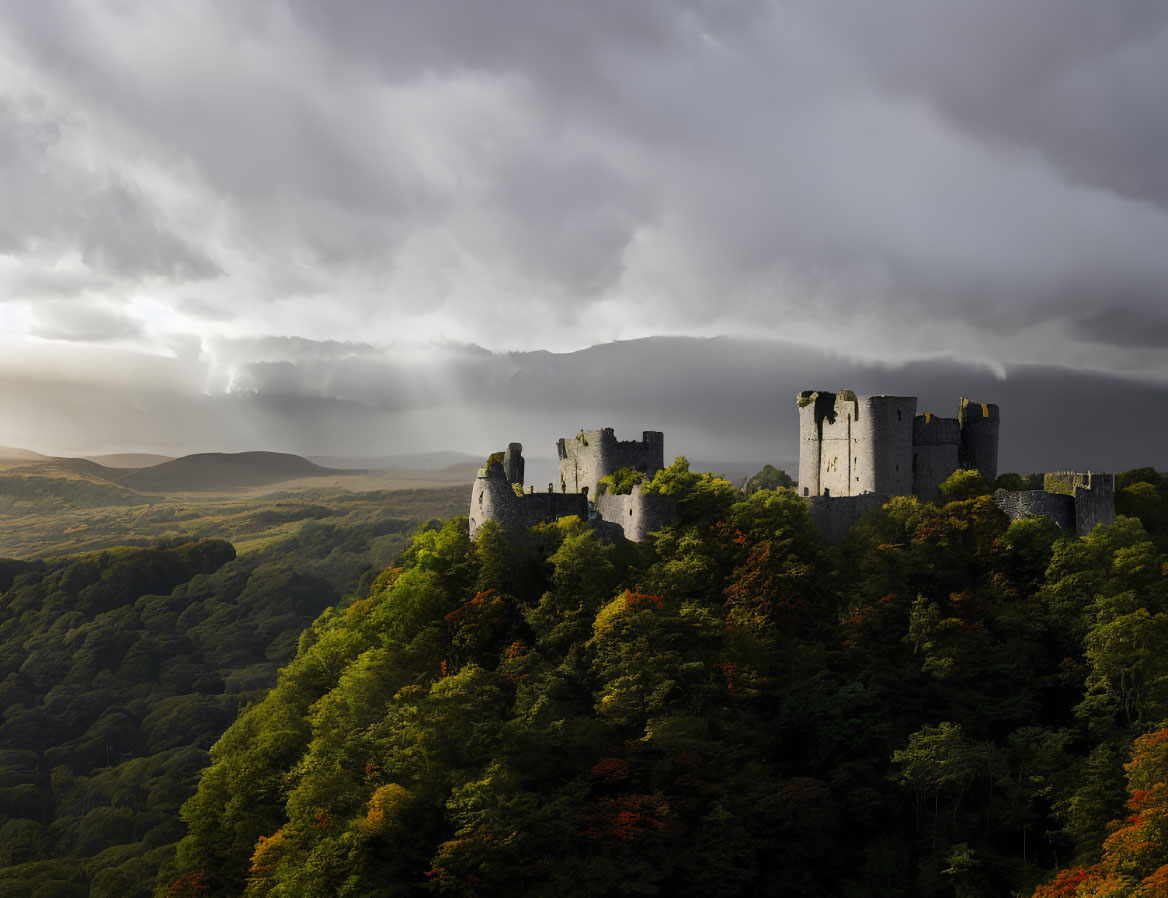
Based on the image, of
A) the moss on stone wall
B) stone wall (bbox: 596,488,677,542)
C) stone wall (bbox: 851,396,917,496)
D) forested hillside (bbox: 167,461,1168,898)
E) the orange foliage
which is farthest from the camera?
the moss on stone wall

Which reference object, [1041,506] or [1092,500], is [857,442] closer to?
[1041,506]

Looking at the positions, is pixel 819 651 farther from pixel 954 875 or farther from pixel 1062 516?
pixel 1062 516

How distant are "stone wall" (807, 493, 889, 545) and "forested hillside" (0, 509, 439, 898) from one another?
155 feet

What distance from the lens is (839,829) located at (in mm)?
39375

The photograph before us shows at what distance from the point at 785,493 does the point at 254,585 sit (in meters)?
111

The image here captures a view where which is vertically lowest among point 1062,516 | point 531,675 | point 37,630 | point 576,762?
point 37,630

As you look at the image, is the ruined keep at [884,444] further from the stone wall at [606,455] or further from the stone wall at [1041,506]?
the stone wall at [606,455]

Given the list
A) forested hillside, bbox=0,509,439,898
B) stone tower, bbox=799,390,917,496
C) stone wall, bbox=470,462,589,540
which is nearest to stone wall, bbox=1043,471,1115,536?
stone tower, bbox=799,390,917,496

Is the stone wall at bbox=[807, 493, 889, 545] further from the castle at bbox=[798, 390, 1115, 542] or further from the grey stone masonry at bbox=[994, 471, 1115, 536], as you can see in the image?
the grey stone masonry at bbox=[994, 471, 1115, 536]

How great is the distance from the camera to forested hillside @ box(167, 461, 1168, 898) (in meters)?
36.3

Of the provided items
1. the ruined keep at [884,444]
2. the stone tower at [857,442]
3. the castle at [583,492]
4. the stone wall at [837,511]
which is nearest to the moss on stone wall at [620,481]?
the castle at [583,492]

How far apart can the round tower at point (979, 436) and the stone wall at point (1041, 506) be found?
13.4ft

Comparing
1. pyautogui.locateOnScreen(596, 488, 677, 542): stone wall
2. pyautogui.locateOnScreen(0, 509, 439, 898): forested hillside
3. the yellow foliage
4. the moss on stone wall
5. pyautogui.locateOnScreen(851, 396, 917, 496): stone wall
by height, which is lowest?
pyautogui.locateOnScreen(0, 509, 439, 898): forested hillside

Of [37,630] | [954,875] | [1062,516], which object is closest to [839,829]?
[954,875]
